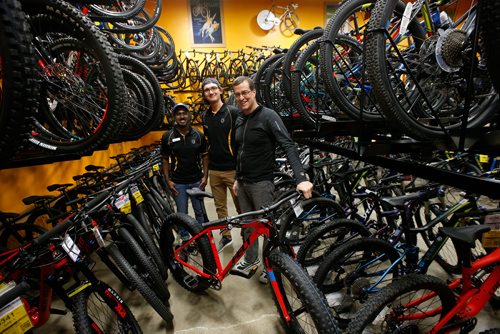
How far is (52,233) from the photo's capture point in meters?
1.31

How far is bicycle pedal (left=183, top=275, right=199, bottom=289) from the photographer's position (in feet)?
6.79

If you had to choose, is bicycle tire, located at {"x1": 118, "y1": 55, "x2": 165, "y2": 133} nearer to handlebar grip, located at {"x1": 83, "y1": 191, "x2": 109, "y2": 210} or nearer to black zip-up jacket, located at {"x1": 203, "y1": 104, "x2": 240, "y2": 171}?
black zip-up jacket, located at {"x1": 203, "y1": 104, "x2": 240, "y2": 171}

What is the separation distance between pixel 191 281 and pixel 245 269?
1.74 ft

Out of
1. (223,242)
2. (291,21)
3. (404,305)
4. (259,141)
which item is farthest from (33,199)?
(291,21)

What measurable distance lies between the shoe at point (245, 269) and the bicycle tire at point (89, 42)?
135 cm

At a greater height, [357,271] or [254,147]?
[254,147]

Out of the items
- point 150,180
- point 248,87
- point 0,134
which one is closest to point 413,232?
point 248,87

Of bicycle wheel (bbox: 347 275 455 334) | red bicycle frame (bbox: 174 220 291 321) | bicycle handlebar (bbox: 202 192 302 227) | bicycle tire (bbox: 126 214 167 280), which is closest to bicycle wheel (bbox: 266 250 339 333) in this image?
red bicycle frame (bbox: 174 220 291 321)

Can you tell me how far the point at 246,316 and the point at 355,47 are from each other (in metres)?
2.53

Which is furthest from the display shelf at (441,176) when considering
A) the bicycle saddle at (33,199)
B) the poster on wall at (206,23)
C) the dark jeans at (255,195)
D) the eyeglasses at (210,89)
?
the poster on wall at (206,23)

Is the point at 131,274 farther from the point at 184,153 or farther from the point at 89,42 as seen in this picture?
the point at 184,153

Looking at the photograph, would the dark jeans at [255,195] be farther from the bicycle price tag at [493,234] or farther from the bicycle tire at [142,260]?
the bicycle price tag at [493,234]

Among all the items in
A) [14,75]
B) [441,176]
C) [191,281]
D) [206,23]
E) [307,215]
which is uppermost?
[206,23]

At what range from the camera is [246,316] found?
6.15 feet
